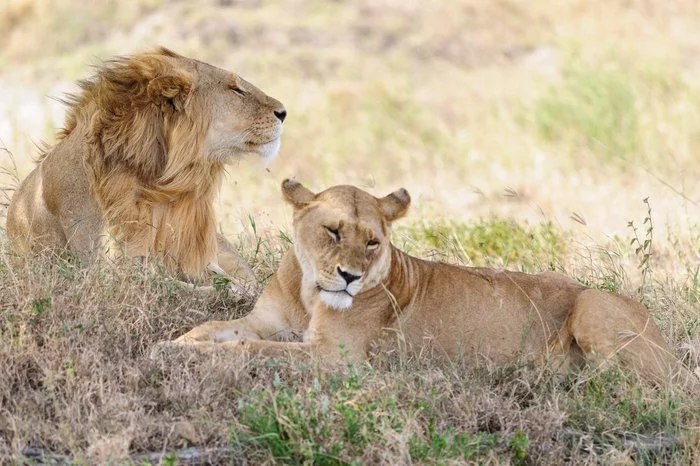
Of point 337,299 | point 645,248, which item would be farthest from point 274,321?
point 645,248

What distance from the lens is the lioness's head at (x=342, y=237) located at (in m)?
4.24

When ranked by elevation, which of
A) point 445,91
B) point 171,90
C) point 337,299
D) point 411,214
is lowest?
point 445,91

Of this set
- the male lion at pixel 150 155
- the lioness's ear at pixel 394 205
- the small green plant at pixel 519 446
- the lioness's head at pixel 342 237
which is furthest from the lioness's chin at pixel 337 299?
the male lion at pixel 150 155

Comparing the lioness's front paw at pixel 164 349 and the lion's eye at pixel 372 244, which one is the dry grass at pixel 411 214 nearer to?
the lioness's front paw at pixel 164 349

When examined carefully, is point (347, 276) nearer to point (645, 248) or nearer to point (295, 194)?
point (295, 194)

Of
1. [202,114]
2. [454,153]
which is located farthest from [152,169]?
[454,153]

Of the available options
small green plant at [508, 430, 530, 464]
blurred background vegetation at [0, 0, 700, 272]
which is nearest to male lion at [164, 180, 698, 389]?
small green plant at [508, 430, 530, 464]

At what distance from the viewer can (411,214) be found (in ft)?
25.8

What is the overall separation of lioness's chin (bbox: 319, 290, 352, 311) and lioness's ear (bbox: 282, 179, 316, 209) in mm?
395

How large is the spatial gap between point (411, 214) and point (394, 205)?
3.28 m

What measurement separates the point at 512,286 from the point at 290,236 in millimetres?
1474

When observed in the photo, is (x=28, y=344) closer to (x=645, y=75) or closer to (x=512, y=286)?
(x=512, y=286)

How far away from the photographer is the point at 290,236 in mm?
5941

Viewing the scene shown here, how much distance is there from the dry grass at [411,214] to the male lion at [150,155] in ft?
1.11
